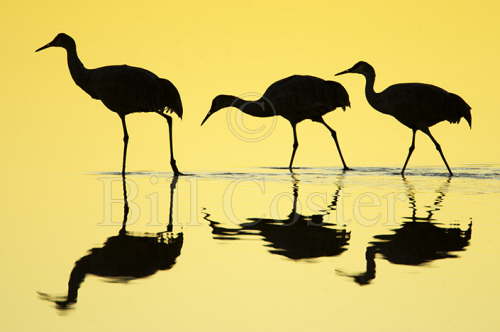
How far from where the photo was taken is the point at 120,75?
16406 millimetres

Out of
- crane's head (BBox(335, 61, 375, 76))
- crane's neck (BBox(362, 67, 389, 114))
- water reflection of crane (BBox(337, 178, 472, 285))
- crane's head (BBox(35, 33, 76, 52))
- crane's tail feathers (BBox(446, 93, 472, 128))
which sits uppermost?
crane's head (BBox(35, 33, 76, 52))

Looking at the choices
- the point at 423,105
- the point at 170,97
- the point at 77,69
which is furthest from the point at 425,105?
the point at 77,69

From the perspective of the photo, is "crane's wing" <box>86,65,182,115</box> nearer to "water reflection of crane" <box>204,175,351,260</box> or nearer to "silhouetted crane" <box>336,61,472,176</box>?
"silhouetted crane" <box>336,61,472,176</box>

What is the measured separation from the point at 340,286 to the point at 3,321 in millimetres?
2445

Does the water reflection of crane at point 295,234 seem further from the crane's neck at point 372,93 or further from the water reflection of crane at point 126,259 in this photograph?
the crane's neck at point 372,93

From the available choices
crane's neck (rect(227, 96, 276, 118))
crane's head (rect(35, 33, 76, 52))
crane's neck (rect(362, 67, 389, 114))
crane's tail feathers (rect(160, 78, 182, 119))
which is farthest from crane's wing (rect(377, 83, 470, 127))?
crane's head (rect(35, 33, 76, 52))

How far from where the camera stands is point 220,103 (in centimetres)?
1903

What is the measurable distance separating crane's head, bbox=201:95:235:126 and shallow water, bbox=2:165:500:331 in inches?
215

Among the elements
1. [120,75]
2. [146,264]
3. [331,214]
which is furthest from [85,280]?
[120,75]

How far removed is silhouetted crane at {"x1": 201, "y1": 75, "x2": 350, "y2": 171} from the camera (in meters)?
18.8

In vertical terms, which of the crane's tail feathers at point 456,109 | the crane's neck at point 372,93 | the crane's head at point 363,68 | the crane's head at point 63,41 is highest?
the crane's head at point 63,41

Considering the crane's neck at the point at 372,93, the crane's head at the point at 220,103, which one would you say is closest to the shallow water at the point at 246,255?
the crane's neck at the point at 372,93

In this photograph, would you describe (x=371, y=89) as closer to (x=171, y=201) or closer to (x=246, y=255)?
(x=171, y=201)

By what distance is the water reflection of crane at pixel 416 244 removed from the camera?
758 centimetres
